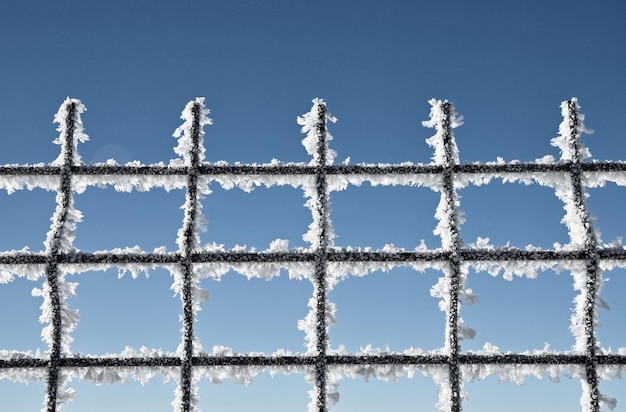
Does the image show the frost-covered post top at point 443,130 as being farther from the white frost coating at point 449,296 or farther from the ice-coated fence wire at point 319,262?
the white frost coating at point 449,296

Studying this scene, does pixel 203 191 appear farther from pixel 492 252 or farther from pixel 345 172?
pixel 492 252

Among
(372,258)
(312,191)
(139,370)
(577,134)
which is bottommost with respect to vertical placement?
(139,370)

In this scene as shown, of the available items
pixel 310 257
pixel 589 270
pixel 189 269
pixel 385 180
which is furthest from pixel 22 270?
pixel 589 270

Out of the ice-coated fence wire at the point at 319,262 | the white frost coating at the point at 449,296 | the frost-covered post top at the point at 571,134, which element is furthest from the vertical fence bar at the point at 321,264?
the frost-covered post top at the point at 571,134

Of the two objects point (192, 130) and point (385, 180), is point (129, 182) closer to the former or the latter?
point (192, 130)

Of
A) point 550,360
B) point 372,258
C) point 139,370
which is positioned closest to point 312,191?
point 372,258

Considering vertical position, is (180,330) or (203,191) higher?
(203,191)

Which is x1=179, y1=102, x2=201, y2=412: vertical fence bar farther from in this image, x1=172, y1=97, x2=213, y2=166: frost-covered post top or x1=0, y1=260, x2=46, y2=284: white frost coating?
x1=0, y1=260, x2=46, y2=284: white frost coating
